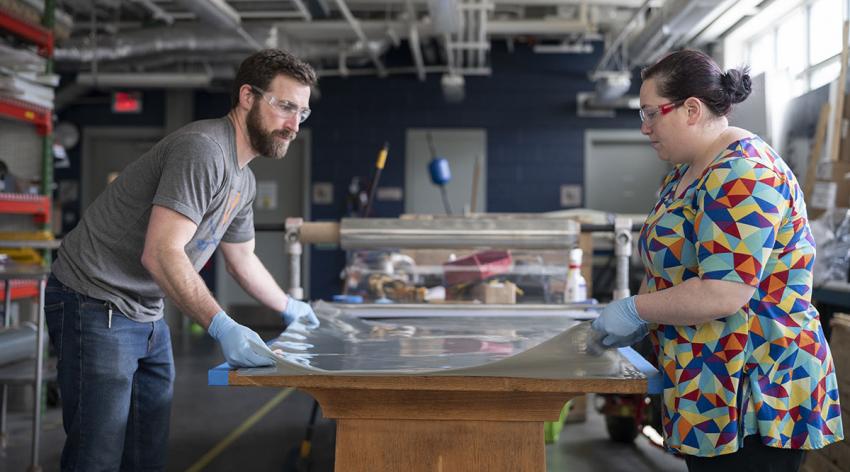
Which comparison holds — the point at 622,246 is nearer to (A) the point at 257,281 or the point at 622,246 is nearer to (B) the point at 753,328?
(A) the point at 257,281

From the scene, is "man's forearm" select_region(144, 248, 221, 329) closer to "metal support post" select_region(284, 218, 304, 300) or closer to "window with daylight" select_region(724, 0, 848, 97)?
"metal support post" select_region(284, 218, 304, 300)

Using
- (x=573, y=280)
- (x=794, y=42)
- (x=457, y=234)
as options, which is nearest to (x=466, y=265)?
(x=573, y=280)

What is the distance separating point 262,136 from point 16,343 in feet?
7.13

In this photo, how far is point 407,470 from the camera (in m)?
1.62

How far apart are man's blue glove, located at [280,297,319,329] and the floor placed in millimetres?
1362

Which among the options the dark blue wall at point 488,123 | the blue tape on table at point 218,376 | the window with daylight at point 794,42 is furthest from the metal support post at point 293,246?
the dark blue wall at point 488,123

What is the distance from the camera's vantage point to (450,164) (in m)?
8.80

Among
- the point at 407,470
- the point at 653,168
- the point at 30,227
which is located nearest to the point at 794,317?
the point at 407,470

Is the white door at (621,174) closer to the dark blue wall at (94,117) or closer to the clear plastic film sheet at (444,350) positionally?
the dark blue wall at (94,117)

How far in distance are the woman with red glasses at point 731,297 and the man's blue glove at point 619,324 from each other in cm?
2

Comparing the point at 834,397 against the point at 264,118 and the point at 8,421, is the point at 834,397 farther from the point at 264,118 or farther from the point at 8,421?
the point at 8,421

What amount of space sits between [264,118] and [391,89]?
711 centimetres

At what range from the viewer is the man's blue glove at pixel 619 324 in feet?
5.00

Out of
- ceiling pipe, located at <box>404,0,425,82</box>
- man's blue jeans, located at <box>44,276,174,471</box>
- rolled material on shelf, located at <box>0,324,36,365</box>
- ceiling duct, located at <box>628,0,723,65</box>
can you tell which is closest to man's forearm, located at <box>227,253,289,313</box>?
man's blue jeans, located at <box>44,276,174,471</box>
